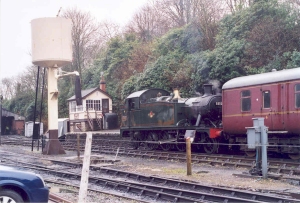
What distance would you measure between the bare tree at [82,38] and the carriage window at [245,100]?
37.1 meters

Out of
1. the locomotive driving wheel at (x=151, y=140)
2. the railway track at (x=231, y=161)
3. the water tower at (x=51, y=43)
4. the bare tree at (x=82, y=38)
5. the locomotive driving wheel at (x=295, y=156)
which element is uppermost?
the bare tree at (x=82, y=38)

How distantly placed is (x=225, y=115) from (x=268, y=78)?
A: 275cm

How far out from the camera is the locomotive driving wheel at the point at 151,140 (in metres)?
21.9

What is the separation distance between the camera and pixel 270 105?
15438 mm

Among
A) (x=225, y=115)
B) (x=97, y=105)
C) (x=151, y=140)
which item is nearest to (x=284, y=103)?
(x=225, y=115)

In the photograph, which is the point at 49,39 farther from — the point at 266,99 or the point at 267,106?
the point at 267,106

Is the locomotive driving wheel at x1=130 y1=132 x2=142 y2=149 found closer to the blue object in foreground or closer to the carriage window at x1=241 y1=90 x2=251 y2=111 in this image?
the carriage window at x1=241 y1=90 x2=251 y2=111

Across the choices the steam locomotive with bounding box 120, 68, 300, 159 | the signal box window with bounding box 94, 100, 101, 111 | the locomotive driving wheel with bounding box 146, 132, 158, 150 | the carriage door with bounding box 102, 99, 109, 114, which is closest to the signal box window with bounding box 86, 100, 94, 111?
the signal box window with bounding box 94, 100, 101, 111

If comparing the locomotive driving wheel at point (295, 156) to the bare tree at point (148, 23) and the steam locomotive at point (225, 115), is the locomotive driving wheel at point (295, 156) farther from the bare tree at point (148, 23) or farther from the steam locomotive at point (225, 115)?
the bare tree at point (148, 23)

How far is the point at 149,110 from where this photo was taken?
71.6 ft

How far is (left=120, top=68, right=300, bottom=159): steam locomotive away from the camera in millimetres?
14852

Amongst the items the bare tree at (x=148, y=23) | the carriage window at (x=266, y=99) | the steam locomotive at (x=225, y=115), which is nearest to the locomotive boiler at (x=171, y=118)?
the steam locomotive at (x=225, y=115)

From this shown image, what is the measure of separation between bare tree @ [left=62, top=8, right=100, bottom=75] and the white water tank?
27.3m

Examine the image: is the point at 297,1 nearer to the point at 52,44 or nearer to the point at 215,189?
the point at 52,44
